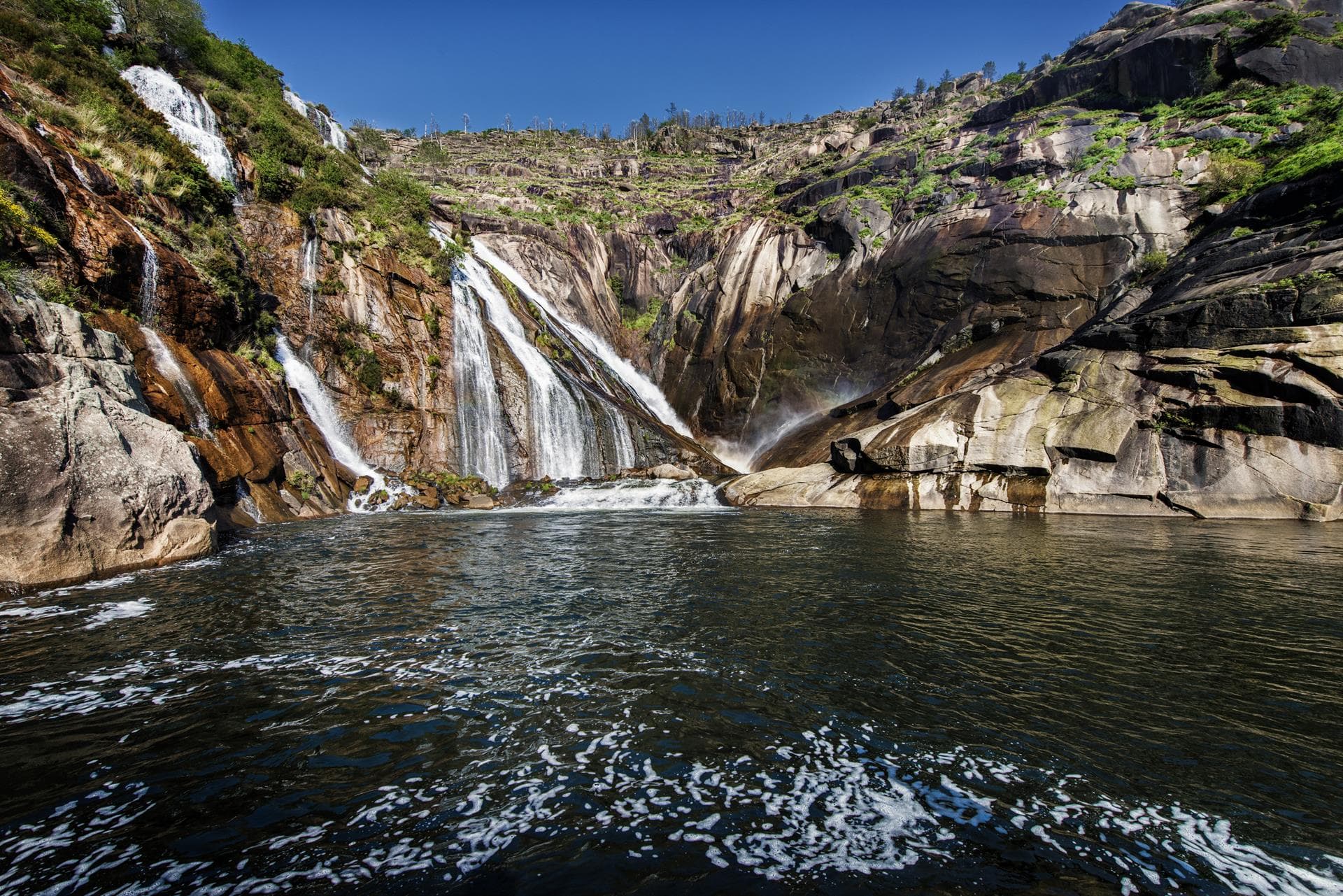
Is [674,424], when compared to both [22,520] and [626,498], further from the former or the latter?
[22,520]

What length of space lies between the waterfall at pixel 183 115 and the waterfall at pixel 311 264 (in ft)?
12.1

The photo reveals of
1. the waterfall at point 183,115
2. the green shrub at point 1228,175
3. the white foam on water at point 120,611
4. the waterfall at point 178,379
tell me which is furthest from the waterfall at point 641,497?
the green shrub at point 1228,175

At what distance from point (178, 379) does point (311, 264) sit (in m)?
12.2

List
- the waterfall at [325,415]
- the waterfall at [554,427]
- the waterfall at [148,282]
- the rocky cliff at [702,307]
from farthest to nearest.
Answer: the waterfall at [554,427] → the waterfall at [325,415] → the waterfall at [148,282] → the rocky cliff at [702,307]

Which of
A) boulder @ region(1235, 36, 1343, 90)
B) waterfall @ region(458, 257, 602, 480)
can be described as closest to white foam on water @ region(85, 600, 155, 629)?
waterfall @ region(458, 257, 602, 480)

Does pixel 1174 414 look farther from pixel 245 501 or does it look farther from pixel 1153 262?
pixel 245 501

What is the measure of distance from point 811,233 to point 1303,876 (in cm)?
4547

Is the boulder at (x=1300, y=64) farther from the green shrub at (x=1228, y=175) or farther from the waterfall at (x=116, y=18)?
the waterfall at (x=116, y=18)

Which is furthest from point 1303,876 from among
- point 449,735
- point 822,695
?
point 449,735

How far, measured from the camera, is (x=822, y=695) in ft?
17.4

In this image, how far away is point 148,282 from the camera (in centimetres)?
1855

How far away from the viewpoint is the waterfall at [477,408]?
2853 cm

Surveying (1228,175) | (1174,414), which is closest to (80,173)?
(1174,414)

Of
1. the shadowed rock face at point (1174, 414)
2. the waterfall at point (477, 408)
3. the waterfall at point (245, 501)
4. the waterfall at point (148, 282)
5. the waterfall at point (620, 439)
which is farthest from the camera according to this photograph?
the waterfall at point (620, 439)
